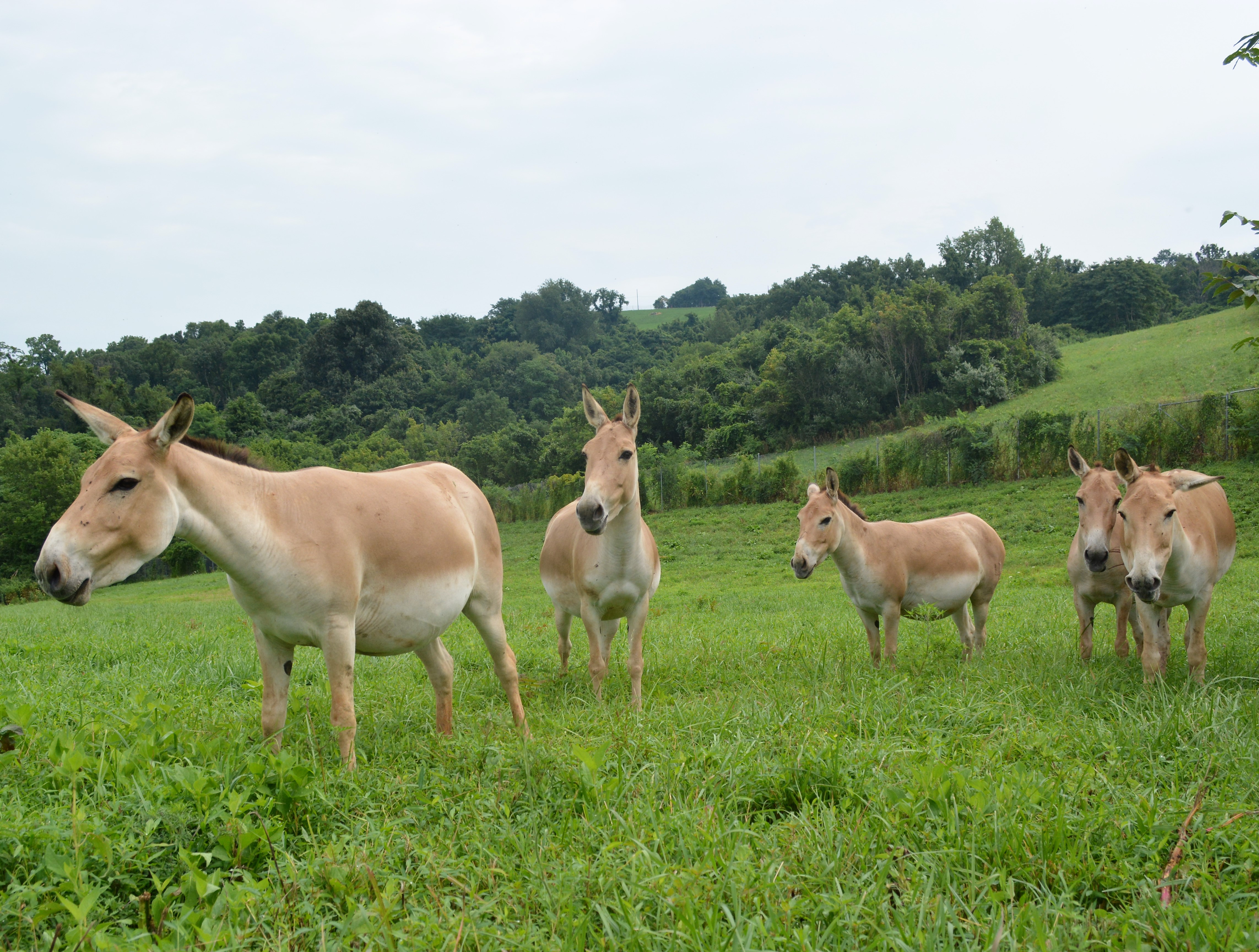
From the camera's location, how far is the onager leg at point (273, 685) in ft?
13.0

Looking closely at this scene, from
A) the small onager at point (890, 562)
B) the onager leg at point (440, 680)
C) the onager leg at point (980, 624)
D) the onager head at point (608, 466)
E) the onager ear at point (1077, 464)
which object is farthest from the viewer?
the onager leg at point (980, 624)

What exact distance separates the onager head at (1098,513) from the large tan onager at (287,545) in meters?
4.54

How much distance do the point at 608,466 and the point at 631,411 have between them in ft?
1.91

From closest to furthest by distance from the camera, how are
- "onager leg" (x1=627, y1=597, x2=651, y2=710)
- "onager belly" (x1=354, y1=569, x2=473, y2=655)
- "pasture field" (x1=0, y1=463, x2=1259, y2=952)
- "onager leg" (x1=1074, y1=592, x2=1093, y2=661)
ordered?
"pasture field" (x1=0, y1=463, x2=1259, y2=952), "onager belly" (x1=354, y1=569, x2=473, y2=655), "onager leg" (x1=627, y1=597, x2=651, y2=710), "onager leg" (x1=1074, y1=592, x2=1093, y2=661)

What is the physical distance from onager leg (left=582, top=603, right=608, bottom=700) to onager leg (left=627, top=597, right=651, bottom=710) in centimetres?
25

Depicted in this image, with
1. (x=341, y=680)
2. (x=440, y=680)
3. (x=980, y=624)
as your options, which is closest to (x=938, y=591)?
(x=980, y=624)

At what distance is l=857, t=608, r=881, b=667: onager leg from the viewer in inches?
276

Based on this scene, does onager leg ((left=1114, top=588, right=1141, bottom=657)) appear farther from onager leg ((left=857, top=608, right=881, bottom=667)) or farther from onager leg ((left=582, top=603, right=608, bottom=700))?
onager leg ((left=582, top=603, right=608, bottom=700))

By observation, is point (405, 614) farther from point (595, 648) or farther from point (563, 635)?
point (563, 635)

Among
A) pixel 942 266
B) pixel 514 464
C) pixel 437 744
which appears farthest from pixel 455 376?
pixel 437 744

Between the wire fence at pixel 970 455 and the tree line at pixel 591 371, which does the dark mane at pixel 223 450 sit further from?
the tree line at pixel 591 371

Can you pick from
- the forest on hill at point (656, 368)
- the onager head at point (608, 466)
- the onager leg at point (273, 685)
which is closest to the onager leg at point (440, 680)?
the onager leg at point (273, 685)

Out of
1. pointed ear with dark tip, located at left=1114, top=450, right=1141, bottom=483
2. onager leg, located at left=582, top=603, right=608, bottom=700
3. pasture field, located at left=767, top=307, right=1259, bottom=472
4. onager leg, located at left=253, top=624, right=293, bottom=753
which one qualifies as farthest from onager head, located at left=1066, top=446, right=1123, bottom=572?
pasture field, located at left=767, top=307, right=1259, bottom=472

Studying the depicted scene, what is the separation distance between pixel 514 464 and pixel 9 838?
46.2 meters
